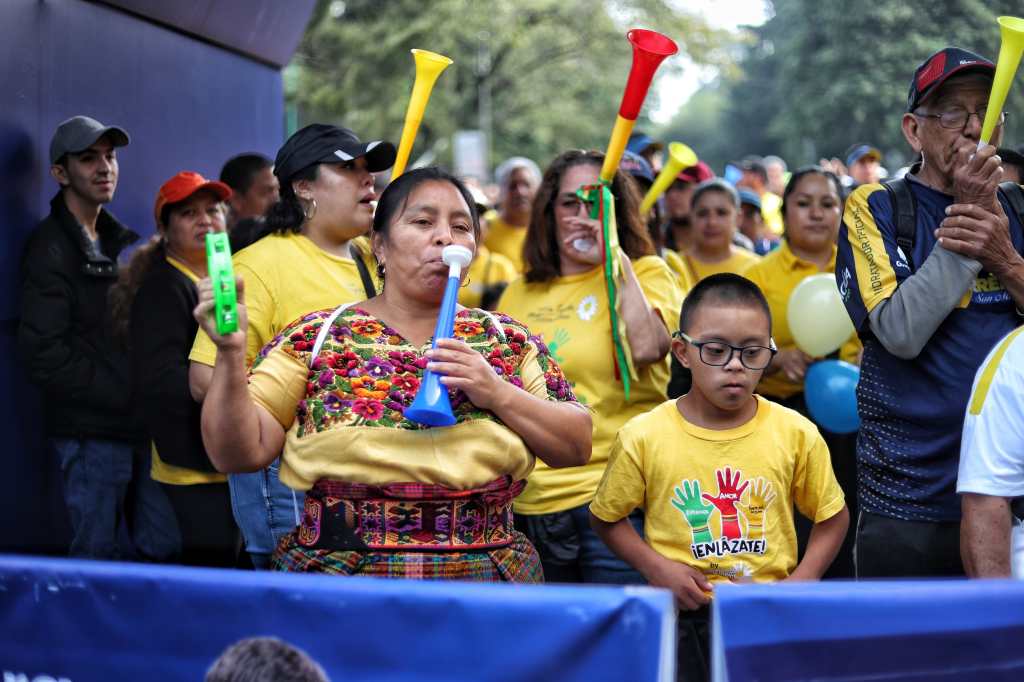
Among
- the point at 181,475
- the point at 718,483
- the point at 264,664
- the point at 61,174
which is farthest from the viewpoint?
the point at 61,174

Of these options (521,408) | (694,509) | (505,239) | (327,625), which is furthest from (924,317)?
(505,239)

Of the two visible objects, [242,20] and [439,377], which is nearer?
[439,377]

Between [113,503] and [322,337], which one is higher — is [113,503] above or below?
below

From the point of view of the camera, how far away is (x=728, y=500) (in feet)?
10.2

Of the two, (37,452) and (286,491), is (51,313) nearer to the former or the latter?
(37,452)

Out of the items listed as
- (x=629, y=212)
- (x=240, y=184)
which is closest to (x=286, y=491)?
(x=629, y=212)

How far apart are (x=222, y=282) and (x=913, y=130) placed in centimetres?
209

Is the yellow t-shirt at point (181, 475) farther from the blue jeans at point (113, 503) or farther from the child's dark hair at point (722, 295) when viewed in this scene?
the child's dark hair at point (722, 295)

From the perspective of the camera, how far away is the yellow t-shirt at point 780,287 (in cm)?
535

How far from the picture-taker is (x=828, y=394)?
16.0 ft

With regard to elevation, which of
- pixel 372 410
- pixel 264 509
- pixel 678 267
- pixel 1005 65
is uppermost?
pixel 1005 65

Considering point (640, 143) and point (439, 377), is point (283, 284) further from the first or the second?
point (640, 143)

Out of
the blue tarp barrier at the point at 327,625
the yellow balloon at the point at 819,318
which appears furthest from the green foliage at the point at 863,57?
the blue tarp barrier at the point at 327,625

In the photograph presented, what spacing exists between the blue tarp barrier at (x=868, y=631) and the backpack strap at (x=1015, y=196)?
66.9 inches
